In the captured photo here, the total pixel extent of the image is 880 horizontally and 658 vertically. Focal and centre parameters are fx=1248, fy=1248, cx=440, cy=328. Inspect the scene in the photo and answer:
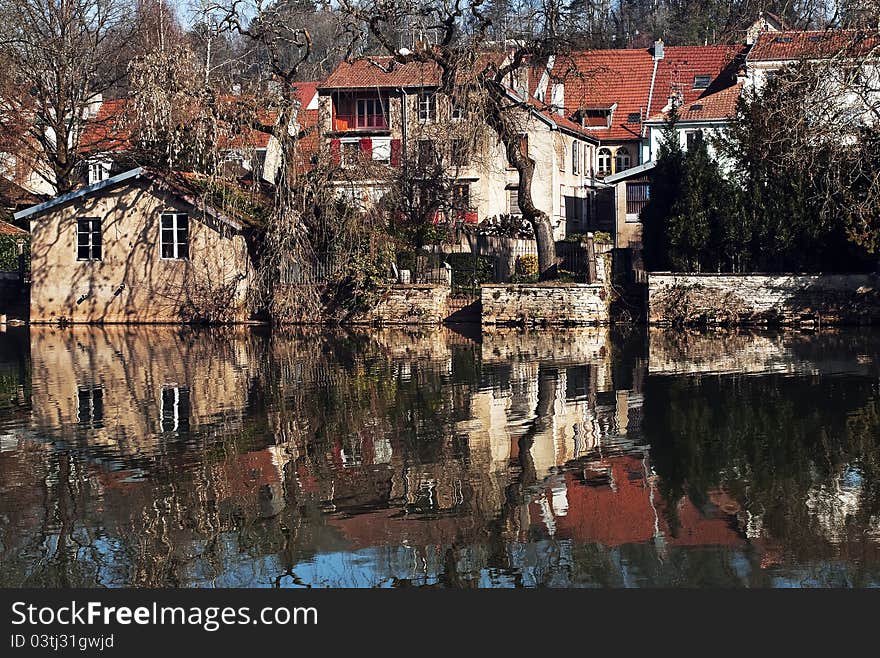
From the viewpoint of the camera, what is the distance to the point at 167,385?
766 inches

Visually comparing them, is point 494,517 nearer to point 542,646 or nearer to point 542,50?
point 542,646

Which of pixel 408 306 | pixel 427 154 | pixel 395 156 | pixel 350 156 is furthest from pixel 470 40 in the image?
pixel 395 156

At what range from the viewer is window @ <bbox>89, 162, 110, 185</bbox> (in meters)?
46.7

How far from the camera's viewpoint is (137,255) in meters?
37.6

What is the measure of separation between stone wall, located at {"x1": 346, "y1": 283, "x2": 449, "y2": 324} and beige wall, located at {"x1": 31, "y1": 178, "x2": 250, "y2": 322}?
405 centimetres

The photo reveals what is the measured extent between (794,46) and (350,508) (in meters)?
33.2

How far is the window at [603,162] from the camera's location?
59.0 metres

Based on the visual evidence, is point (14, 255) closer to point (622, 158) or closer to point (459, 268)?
point (459, 268)

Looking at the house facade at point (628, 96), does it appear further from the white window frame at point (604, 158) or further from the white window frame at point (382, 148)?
the white window frame at point (382, 148)

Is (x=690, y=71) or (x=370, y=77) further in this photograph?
(x=690, y=71)

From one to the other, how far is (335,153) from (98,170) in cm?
1885

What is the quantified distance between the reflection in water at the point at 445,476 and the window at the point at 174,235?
52.6ft

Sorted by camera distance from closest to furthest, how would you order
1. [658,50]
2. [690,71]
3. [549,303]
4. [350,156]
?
[549,303]
[350,156]
[690,71]
[658,50]

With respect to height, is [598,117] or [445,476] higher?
[598,117]
